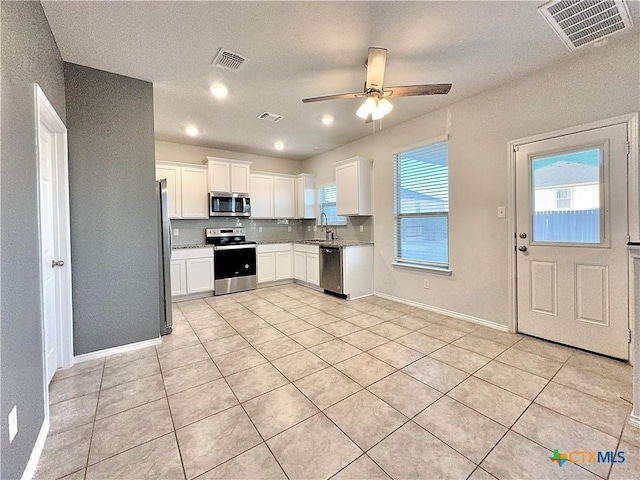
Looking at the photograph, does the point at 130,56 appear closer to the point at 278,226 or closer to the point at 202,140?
the point at 202,140

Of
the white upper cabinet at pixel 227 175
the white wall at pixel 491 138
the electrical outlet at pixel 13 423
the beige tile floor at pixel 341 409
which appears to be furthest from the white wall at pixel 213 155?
the electrical outlet at pixel 13 423

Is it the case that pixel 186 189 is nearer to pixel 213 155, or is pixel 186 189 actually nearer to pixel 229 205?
pixel 229 205

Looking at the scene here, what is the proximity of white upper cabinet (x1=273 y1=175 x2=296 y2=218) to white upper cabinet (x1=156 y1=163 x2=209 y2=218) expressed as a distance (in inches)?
55.2

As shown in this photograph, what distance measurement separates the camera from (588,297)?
2477 millimetres

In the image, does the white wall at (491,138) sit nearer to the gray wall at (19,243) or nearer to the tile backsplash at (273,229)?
the tile backsplash at (273,229)

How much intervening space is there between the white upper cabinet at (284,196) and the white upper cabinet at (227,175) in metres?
0.69

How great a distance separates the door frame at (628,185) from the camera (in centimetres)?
221

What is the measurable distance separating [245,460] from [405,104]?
3.78 m

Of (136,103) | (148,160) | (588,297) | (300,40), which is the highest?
(300,40)

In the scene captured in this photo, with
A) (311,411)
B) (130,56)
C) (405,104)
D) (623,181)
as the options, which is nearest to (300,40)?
(130,56)

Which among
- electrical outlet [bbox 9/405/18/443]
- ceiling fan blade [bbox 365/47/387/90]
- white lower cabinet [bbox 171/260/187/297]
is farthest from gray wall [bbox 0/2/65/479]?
white lower cabinet [bbox 171/260/187/297]

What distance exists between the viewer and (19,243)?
140 centimetres

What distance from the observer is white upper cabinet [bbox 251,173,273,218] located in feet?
18.2

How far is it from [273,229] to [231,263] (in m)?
1.44
